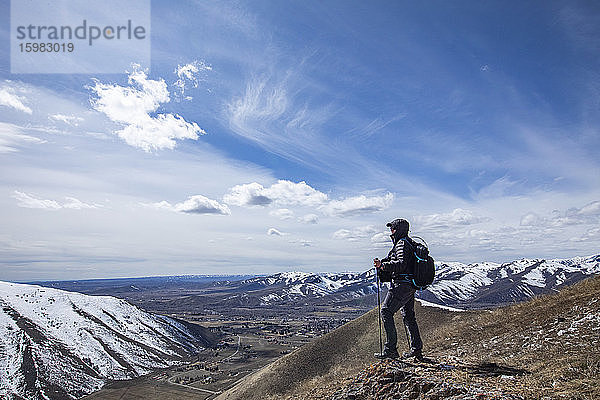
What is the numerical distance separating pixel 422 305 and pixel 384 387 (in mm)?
25520

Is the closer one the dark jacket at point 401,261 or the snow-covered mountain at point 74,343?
the dark jacket at point 401,261

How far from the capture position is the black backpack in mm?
11000

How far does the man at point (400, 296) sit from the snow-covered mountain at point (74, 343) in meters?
85.7

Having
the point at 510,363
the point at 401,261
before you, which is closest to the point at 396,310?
the point at 401,261

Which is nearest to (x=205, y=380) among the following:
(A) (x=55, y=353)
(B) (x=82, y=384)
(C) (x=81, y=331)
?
(B) (x=82, y=384)

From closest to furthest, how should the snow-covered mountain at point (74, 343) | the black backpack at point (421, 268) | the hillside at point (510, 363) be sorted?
the hillside at point (510, 363)
the black backpack at point (421, 268)
the snow-covered mountain at point (74, 343)

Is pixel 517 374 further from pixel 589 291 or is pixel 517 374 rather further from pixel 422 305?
pixel 422 305

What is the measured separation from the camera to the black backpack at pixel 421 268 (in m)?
11.0

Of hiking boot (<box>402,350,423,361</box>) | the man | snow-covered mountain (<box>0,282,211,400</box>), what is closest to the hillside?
hiking boot (<box>402,350,423,361</box>)

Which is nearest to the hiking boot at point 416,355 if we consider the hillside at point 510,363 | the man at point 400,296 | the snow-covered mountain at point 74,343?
the man at point 400,296

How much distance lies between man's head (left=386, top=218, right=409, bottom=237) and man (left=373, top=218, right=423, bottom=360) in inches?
1.3

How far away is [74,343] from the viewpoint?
9719 cm

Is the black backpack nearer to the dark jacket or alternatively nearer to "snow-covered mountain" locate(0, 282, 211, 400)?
the dark jacket

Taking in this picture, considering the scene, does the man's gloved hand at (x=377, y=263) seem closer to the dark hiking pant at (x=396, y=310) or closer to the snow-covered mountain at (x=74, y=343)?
the dark hiking pant at (x=396, y=310)
